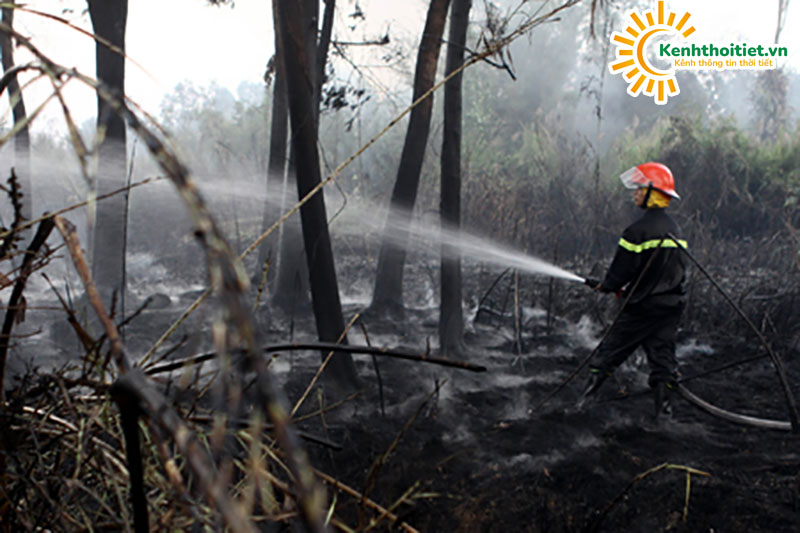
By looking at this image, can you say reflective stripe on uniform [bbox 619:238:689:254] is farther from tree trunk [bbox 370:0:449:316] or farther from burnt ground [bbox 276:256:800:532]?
tree trunk [bbox 370:0:449:316]

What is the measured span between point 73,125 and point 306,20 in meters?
5.89

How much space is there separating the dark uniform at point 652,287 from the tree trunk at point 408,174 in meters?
2.69

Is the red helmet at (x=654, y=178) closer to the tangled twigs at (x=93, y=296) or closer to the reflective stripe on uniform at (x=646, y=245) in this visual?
the reflective stripe on uniform at (x=646, y=245)

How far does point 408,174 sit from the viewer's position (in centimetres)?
817

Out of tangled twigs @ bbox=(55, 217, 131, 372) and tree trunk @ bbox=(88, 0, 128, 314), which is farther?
Answer: tree trunk @ bbox=(88, 0, 128, 314)

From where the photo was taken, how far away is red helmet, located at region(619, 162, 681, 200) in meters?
5.35

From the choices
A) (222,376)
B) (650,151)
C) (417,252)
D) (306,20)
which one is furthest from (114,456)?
(650,151)

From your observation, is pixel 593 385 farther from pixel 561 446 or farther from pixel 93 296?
pixel 93 296

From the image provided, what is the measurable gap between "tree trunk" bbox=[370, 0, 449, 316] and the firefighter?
2478 millimetres

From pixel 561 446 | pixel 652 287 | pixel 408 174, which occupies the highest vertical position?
pixel 408 174

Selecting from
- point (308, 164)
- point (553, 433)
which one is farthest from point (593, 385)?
point (308, 164)

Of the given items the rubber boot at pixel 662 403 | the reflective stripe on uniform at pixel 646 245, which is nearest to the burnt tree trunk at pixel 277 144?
the reflective stripe on uniform at pixel 646 245

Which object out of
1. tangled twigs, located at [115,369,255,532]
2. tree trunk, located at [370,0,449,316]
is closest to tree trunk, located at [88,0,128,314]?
tree trunk, located at [370,0,449,316]

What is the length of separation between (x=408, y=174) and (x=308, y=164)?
10.7 feet
